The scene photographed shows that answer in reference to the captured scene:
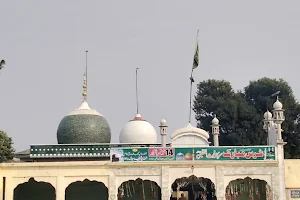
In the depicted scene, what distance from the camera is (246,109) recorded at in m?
37.8

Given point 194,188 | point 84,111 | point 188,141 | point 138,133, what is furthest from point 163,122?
point 84,111

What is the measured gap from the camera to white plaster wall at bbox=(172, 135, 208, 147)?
69.3ft

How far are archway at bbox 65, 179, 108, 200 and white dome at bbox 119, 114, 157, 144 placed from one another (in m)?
3.30

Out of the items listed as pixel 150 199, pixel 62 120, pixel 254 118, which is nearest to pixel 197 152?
pixel 150 199

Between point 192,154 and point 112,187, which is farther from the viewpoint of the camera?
point 192,154

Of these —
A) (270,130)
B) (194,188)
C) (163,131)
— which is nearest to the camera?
(163,131)

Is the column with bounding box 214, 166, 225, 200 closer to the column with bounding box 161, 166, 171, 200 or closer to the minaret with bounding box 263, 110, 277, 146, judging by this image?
the column with bounding box 161, 166, 171, 200

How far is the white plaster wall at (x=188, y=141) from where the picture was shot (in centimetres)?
2112

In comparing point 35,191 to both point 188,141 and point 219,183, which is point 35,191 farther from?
point 219,183

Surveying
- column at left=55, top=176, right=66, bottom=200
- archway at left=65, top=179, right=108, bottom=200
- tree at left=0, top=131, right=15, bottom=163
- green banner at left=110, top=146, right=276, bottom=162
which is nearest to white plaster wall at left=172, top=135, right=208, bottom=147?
green banner at left=110, top=146, right=276, bottom=162

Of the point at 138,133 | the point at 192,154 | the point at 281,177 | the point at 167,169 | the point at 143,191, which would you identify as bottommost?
the point at 143,191

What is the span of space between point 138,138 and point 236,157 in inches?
224

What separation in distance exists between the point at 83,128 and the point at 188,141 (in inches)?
205

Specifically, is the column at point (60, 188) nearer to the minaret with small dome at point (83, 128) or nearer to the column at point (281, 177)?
the minaret with small dome at point (83, 128)
